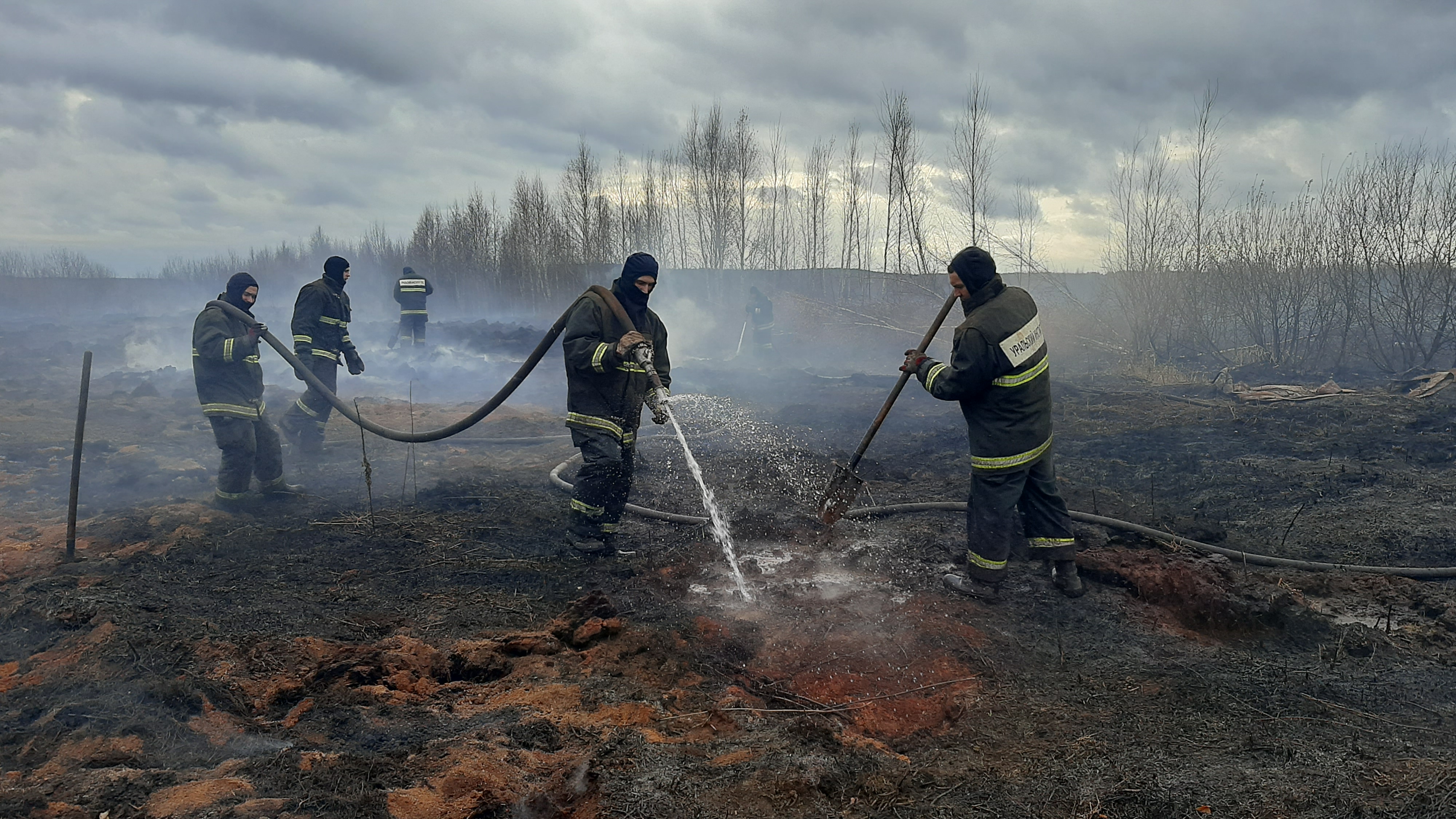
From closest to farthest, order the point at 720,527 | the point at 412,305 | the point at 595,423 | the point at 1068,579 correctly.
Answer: the point at 1068,579 → the point at 595,423 → the point at 720,527 → the point at 412,305

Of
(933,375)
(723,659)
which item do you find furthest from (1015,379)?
(723,659)

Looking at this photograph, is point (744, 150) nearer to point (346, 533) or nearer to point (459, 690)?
point (346, 533)

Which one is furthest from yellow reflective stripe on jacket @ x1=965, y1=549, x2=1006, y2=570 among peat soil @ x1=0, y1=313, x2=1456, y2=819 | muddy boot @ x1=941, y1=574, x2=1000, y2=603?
peat soil @ x1=0, y1=313, x2=1456, y2=819

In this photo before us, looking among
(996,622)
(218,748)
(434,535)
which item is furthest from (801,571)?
(218,748)

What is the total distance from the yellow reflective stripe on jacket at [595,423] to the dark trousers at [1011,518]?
2445 mm

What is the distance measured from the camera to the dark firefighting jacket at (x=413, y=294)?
16578 mm

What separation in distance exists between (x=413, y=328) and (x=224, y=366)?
38.7 ft

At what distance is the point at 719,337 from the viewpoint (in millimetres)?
27344

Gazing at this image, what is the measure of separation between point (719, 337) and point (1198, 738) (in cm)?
2491

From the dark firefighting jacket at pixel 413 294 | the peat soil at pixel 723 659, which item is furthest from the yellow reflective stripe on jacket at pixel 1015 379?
the dark firefighting jacket at pixel 413 294

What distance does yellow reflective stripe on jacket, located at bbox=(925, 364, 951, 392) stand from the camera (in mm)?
4566

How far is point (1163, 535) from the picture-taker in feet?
16.9

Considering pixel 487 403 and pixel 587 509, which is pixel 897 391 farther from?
pixel 487 403

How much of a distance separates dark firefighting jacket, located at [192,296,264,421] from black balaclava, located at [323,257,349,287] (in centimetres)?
183
